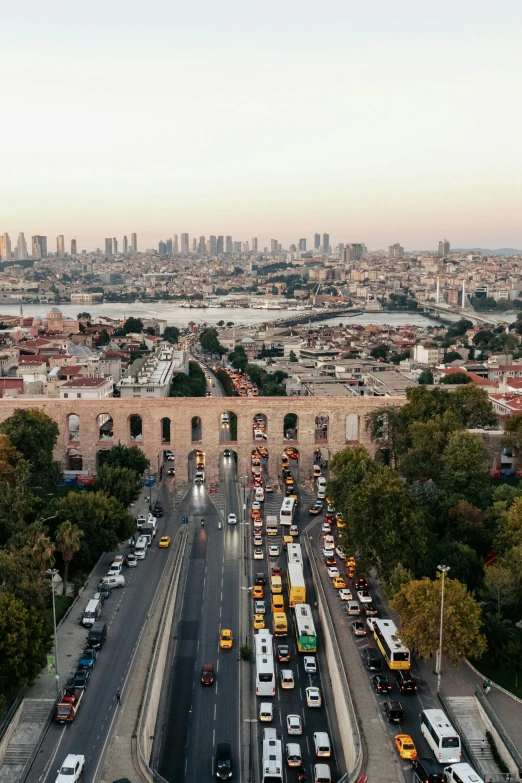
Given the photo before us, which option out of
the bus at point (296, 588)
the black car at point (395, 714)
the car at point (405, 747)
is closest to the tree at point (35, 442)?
the bus at point (296, 588)

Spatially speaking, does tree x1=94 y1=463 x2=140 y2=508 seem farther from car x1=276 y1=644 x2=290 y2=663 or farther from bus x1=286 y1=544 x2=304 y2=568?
car x1=276 y1=644 x2=290 y2=663

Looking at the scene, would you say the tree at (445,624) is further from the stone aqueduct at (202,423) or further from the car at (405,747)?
the stone aqueduct at (202,423)

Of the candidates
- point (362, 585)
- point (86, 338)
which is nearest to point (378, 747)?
point (362, 585)

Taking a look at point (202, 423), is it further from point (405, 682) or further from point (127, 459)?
point (405, 682)

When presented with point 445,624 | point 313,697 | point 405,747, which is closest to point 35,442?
point 313,697

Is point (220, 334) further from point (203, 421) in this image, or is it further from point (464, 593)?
point (464, 593)
